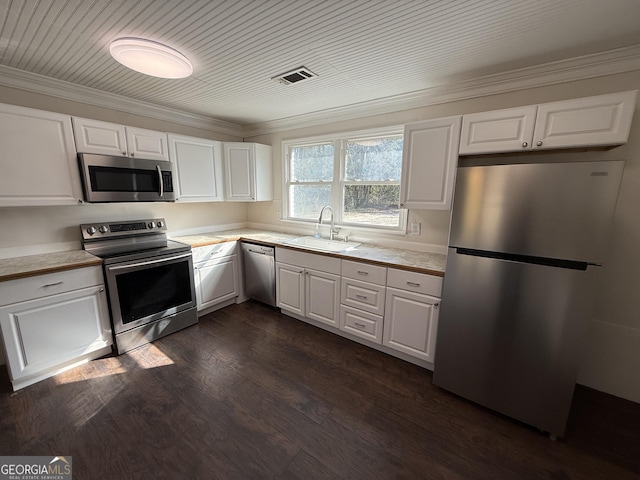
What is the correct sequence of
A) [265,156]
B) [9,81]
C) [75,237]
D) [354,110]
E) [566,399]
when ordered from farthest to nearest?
[265,156], [354,110], [75,237], [9,81], [566,399]

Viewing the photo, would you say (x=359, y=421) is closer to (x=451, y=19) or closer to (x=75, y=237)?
(x=451, y=19)

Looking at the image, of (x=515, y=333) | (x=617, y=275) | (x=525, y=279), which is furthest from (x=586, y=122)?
(x=515, y=333)

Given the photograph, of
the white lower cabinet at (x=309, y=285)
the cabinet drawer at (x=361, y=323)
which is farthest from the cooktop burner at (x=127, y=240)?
the cabinet drawer at (x=361, y=323)

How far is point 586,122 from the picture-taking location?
5.07 feet

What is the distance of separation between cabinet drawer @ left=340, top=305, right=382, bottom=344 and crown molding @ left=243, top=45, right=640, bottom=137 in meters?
2.07

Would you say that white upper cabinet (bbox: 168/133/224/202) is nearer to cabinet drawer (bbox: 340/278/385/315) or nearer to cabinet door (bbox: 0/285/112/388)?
cabinet door (bbox: 0/285/112/388)

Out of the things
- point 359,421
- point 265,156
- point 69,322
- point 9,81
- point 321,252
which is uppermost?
point 9,81

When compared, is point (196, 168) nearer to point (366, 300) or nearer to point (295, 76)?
point (295, 76)

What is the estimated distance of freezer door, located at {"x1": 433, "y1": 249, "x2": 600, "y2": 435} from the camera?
59.2 inches

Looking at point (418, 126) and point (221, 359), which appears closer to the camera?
point (418, 126)

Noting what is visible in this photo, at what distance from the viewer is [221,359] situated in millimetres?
2318

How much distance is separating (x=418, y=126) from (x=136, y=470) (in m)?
2.95

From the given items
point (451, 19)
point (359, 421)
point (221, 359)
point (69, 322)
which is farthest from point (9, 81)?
Answer: point (359, 421)

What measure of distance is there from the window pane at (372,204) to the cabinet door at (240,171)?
133 cm
